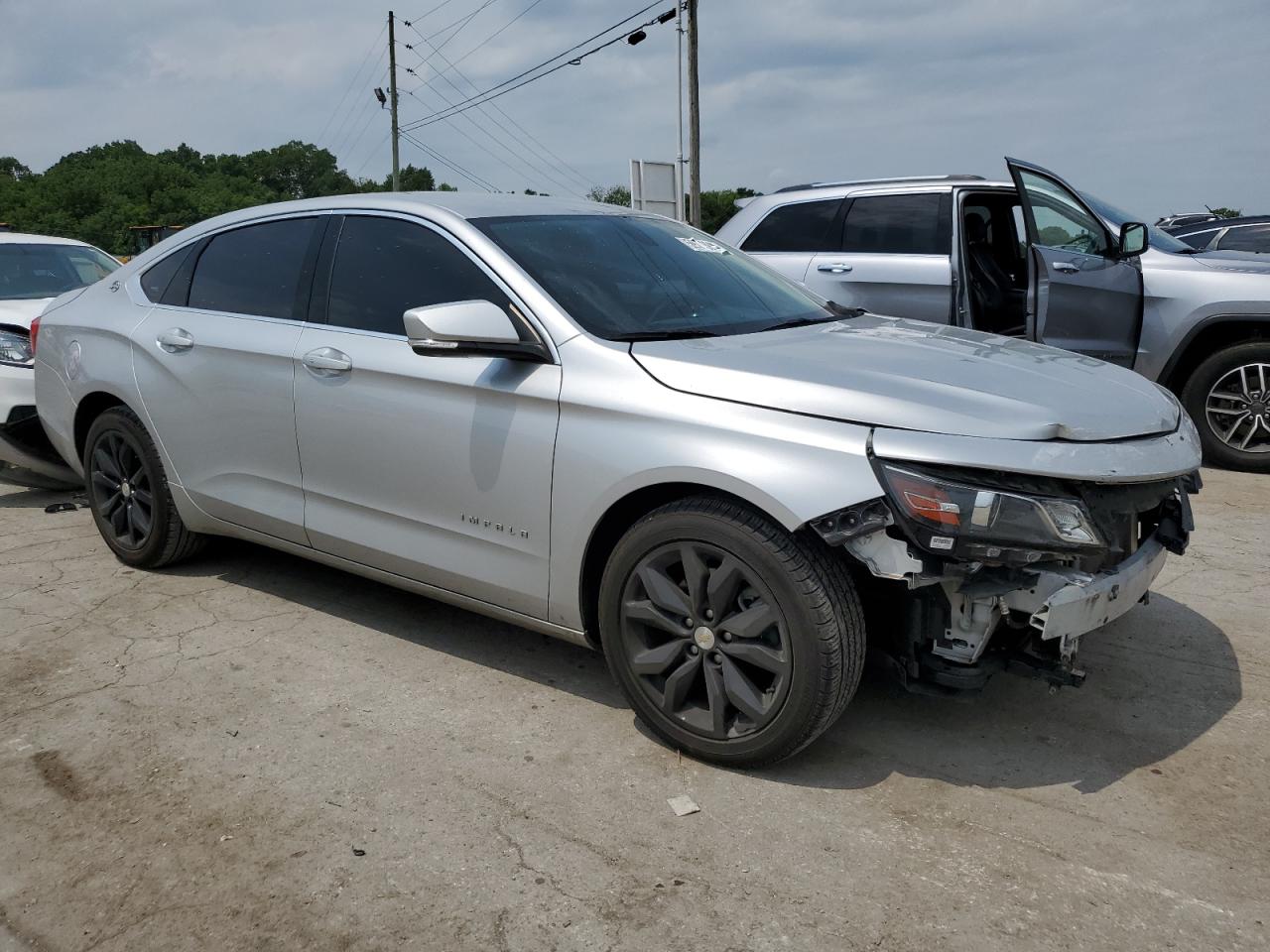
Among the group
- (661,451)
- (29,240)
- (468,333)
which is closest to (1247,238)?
(661,451)

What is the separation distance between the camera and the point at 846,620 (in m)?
2.84

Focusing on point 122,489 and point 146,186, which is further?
point 146,186

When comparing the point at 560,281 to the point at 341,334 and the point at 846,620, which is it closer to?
the point at 341,334

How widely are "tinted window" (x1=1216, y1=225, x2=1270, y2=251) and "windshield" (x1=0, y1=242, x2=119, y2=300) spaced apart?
11348 millimetres

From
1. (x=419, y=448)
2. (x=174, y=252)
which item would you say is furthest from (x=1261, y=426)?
(x=174, y=252)

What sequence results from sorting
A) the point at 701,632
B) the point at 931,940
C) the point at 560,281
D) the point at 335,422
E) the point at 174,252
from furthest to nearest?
the point at 174,252
the point at 335,422
the point at 560,281
the point at 701,632
the point at 931,940

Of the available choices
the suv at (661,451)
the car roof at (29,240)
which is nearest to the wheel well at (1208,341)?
the suv at (661,451)

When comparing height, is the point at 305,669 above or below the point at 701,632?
below

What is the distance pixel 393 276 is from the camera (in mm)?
3809

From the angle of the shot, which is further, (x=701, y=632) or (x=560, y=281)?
(x=560, y=281)

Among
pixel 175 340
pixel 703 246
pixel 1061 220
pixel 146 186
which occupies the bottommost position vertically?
pixel 175 340

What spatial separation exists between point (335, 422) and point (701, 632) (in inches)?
63.1

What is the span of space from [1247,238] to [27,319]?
12070 mm

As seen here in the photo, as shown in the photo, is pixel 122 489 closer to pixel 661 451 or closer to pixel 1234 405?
pixel 661 451
